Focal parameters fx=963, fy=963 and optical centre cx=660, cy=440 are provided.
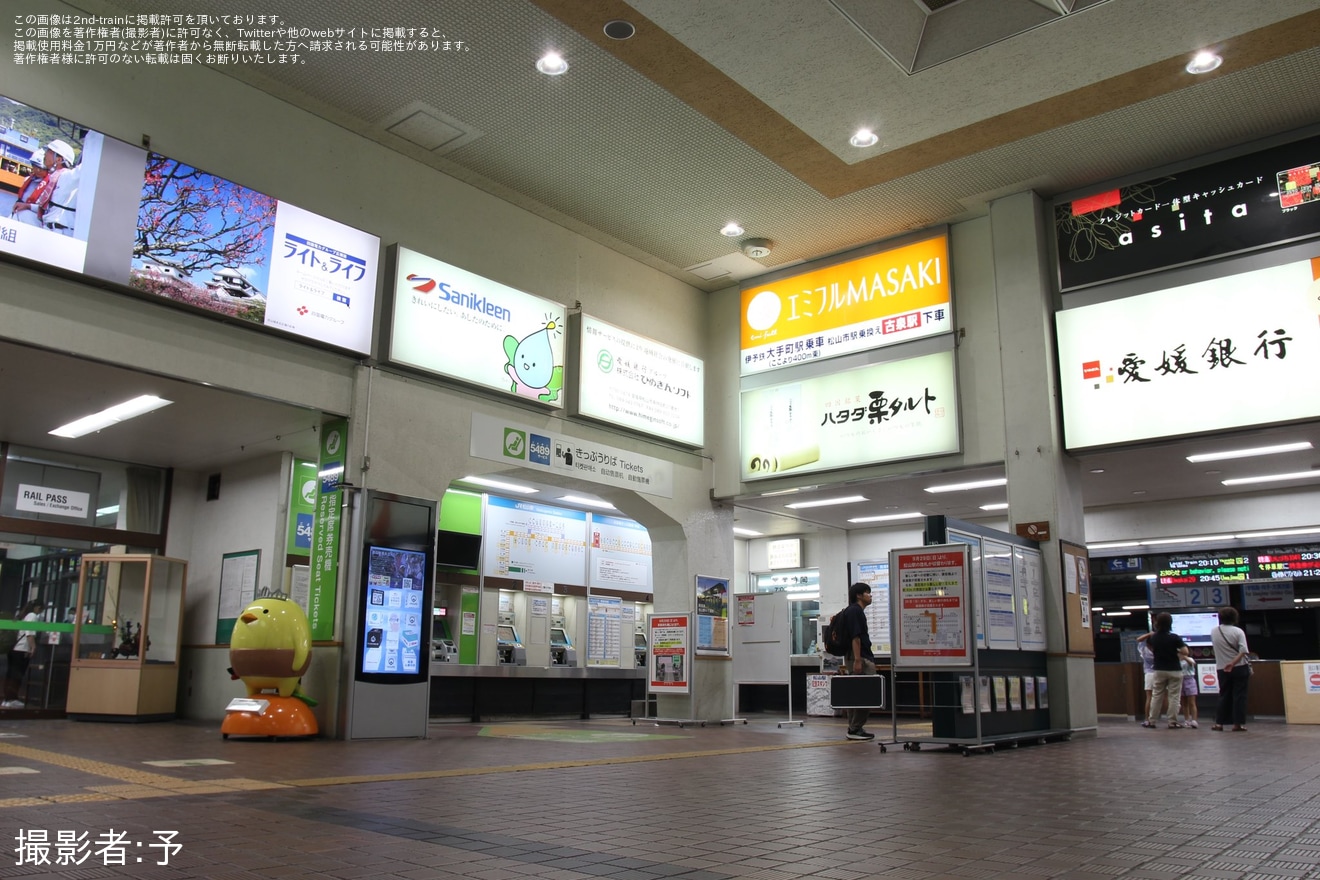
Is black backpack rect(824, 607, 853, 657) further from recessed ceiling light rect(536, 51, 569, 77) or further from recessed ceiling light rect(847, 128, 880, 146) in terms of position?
recessed ceiling light rect(536, 51, 569, 77)

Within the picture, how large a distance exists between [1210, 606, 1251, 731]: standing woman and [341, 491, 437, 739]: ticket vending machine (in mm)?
8379

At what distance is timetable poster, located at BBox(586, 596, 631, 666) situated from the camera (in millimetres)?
13844

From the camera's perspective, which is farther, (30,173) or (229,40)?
(229,40)

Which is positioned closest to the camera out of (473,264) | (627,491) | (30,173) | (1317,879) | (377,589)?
(1317,879)

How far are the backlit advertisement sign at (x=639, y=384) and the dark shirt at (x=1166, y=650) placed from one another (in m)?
5.70

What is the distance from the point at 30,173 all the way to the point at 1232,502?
13851 mm

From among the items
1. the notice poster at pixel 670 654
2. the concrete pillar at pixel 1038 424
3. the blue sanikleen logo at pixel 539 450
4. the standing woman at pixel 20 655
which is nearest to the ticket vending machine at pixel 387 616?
the blue sanikleen logo at pixel 539 450

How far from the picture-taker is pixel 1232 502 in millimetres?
12922

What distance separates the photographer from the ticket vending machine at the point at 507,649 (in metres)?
12.6

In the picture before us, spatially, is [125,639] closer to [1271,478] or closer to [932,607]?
[932,607]

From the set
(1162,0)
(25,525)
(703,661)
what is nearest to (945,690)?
(703,661)

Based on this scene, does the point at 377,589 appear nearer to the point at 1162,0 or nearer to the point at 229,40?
the point at 229,40

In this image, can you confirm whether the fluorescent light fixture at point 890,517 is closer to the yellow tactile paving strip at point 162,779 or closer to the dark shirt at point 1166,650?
the dark shirt at point 1166,650

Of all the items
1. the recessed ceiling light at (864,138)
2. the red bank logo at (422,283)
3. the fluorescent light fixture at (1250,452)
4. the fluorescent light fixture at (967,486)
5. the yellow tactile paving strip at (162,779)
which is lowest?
the yellow tactile paving strip at (162,779)
